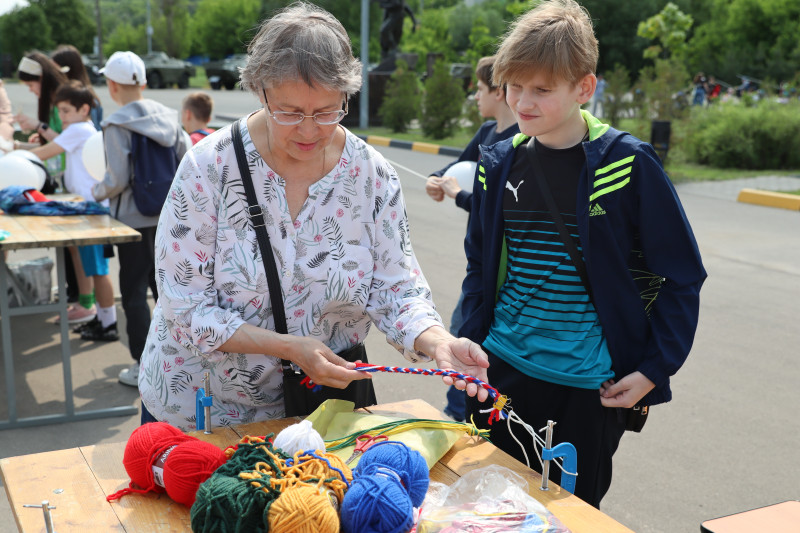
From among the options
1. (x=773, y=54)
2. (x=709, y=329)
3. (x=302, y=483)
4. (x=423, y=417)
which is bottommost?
(x=709, y=329)

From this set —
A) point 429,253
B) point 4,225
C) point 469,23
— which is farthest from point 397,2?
point 469,23

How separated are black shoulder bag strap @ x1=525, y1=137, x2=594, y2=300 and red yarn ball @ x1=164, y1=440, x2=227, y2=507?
42.5 inches

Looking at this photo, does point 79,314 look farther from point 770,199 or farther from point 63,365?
point 770,199

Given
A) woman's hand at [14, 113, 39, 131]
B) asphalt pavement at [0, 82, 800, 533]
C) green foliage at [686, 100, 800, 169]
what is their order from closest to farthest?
asphalt pavement at [0, 82, 800, 533]
woman's hand at [14, 113, 39, 131]
green foliage at [686, 100, 800, 169]

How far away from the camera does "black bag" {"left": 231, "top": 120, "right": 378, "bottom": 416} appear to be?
191cm

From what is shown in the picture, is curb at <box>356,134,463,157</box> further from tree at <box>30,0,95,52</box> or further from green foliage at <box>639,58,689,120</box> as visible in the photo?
tree at <box>30,0,95,52</box>

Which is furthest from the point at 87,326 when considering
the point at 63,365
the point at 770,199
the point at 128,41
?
the point at 128,41

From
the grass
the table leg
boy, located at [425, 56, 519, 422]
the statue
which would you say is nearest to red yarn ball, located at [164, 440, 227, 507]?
boy, located at [425, 56, 519, 422]

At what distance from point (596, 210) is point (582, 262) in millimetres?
152

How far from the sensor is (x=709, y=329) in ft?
18.5

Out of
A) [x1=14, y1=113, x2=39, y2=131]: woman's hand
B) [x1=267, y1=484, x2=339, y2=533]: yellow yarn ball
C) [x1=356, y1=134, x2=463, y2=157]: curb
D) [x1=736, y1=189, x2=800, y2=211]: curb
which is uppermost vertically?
[x1=14, y1=113, x2=39, y2=131]: woman's hand

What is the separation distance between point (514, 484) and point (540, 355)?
52 cm

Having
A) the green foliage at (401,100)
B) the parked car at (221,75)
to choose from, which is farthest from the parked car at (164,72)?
the green foliage at (401,100)

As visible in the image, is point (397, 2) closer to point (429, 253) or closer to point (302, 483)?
point (429, 253)
